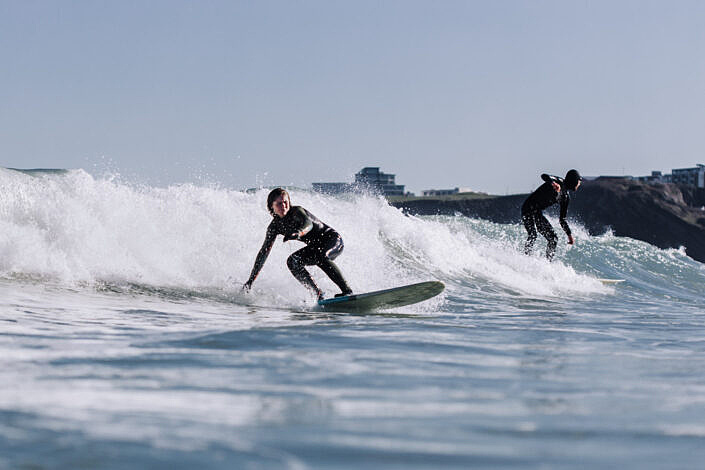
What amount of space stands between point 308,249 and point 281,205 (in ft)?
2.48

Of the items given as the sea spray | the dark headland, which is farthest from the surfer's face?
the dark headland

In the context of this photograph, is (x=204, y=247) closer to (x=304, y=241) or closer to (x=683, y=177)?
(x=304, y=241)

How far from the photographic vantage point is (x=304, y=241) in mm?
8086

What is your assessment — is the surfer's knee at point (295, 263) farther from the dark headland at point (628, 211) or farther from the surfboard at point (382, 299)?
the dark headland at point (628, 211)

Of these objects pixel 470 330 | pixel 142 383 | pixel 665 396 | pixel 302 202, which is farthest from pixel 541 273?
pixel 142 383

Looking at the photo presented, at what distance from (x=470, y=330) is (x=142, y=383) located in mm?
3702

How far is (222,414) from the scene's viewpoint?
118 inches

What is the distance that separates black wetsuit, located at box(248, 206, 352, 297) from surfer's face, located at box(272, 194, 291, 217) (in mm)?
82

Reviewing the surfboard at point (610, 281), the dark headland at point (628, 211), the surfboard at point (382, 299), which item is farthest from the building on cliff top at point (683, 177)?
the surfboard at point (382, 299)

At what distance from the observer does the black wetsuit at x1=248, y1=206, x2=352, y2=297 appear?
7750 mm

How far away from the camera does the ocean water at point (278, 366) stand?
8.60ft

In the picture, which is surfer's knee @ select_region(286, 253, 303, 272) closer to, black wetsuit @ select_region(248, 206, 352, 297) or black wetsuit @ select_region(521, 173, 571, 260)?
black wetsuit @ select_region(248, 206, 352, 297)

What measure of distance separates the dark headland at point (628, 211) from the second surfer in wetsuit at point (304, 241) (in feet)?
160

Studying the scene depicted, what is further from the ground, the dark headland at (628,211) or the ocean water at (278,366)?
the dark headland at (628,211)
